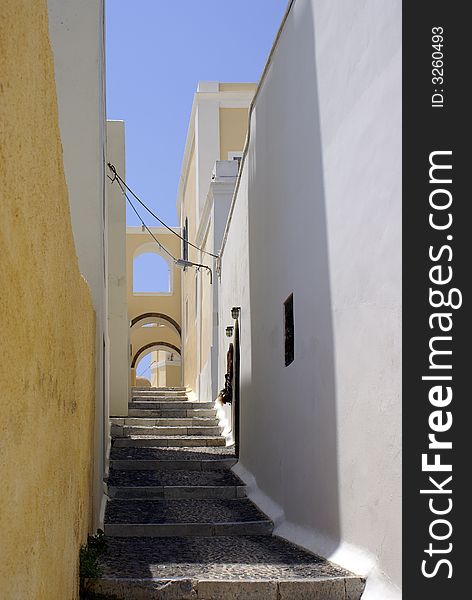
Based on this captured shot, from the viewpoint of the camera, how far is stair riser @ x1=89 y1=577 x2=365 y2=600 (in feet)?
17.3

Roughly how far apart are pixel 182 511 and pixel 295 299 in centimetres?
220

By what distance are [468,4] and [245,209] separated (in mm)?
6184

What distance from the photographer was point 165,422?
12844 millimetres

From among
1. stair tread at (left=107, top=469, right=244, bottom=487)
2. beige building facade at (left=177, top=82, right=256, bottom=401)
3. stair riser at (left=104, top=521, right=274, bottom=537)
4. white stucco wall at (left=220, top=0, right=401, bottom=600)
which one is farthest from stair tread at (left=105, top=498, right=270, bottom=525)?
beige building facade at (left=177, top=82, right=256, bottom=401)

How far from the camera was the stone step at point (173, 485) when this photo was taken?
891 centimetres

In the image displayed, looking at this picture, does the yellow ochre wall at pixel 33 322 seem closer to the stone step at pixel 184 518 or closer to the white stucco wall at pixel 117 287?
the stone step at pixel 184 518

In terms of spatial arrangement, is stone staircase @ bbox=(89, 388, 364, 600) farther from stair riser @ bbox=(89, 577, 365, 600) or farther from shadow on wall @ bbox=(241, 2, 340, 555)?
shadow on wall @ bbox=(241, 2, 340, 555)

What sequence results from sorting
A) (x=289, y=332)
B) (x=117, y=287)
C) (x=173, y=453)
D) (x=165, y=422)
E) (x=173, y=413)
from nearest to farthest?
(x=289, y=332) → (x=173, y=453) → (x=165, y=422) → (x=173, y=413) → (x=117, y=287)

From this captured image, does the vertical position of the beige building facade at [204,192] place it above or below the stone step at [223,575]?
above

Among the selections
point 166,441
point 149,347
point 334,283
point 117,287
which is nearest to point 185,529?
point 334,283

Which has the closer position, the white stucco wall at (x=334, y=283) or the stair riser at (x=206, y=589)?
the white stucco wall at (x=334, y=283)

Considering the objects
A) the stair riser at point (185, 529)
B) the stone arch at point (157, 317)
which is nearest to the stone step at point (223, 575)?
the stair riser at point (185, 529)

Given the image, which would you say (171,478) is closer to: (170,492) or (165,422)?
(170,492)

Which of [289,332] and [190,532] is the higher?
[289,332]
